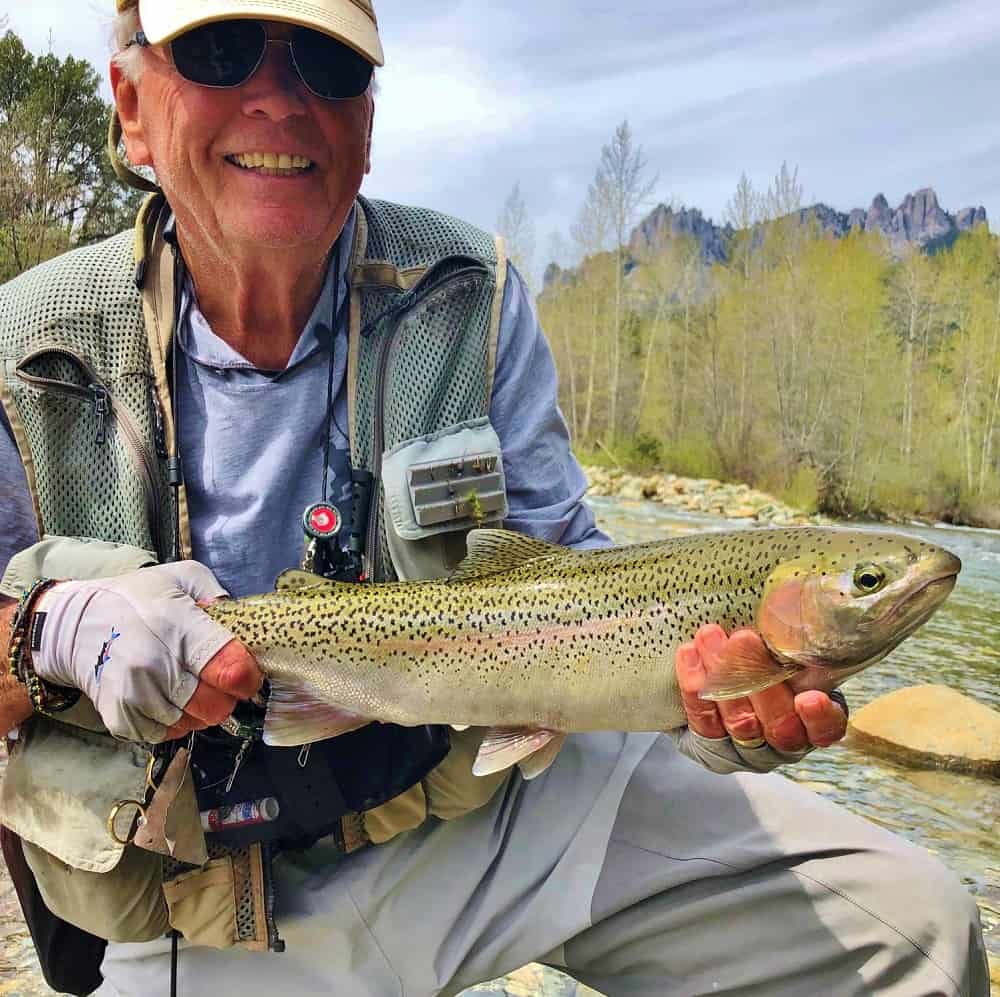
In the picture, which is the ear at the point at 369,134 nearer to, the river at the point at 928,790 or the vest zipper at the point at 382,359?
the vest zipper at the point at 382,359

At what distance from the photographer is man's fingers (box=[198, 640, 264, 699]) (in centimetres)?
190

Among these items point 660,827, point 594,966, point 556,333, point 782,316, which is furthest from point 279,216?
point 556,333

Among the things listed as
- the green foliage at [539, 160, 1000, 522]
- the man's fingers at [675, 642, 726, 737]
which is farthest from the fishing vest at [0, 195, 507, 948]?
the green foliage at [539, 160, 1000, 522]

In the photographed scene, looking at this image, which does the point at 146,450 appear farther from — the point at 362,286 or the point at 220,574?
the point at 362,286

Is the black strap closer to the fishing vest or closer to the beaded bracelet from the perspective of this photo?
the fishing vest

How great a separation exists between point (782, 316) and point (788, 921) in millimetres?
35306

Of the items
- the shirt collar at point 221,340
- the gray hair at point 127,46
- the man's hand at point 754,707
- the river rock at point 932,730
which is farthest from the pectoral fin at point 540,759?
the river rock at point 932,730

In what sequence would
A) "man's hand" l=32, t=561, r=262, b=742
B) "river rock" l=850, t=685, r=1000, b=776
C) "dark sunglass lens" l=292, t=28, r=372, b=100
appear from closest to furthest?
"man's hand" l=32, t=561, r=262, b=742 < "dark sunglass lens" l=292, t=28, r=372, b=100 < "river rock" l=850, t=685, r=1000, b=776

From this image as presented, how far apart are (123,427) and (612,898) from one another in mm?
1558

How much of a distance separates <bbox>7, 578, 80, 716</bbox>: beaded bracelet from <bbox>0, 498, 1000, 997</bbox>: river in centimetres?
142

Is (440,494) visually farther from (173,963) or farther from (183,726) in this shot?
(173,963)

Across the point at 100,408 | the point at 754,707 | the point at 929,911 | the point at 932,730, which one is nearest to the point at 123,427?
the point at 100,408

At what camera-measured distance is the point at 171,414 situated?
226cm

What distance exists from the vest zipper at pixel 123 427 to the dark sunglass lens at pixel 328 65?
2.73ft
